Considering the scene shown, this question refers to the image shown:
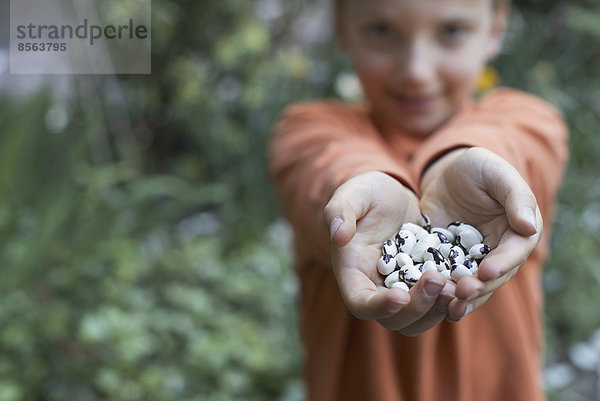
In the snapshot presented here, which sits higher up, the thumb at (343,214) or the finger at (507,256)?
the thumb at (343,214)

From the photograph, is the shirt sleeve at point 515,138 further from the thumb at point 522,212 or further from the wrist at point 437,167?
the thumb at point 522,212

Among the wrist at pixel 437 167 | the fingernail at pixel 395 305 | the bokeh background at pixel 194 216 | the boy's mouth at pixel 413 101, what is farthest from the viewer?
the bokeh background at pixel 194 216

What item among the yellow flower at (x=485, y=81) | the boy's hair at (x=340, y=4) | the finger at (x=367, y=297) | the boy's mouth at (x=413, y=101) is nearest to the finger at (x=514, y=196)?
the finger at (x=367, y=297)

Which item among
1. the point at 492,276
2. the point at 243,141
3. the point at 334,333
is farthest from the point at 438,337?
the point at 243,141

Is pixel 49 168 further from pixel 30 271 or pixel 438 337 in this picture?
pixel 438 337

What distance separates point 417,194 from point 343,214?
0.46 ft

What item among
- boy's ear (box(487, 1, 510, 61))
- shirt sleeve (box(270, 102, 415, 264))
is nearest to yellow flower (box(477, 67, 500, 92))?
boy's ear (box(487, 1, 510, 61))

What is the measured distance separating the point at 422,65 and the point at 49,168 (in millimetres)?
1186

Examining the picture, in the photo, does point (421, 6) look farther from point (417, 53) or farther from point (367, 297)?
point (367, 297)

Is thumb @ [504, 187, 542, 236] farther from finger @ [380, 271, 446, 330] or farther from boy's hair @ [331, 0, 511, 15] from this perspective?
boy's hair @ [331, 0, 511, 15]

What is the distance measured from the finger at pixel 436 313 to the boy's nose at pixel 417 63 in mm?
279

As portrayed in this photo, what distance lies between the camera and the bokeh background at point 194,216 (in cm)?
127

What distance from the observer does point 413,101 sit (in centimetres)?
67

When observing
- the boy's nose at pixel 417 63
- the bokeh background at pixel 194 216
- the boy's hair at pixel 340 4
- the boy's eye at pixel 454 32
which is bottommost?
the bokeh background at pixel 194 216
